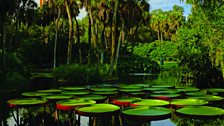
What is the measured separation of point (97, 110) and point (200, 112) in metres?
2.99

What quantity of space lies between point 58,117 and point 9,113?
10.2 feet

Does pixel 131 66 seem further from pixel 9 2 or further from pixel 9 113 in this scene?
pixel 9 113

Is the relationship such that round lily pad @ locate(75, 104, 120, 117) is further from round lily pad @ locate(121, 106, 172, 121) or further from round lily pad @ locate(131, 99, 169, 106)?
round lily pad @ locate(131, 99, 169, 106)

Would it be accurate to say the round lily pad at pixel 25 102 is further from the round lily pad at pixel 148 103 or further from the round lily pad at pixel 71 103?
the round lily pad at pixel 148 103

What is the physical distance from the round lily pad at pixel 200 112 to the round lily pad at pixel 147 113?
1.53ft

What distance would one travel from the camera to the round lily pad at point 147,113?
8.93 meters

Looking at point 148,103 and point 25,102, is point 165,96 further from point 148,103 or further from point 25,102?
point 25,102

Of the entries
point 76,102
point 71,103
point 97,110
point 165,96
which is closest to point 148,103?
point 165,96

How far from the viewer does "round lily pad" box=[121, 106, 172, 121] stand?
8.93m

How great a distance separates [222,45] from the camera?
1745 cm

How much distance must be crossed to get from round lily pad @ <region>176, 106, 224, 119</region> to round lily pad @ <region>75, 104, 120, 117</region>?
76.4 inches

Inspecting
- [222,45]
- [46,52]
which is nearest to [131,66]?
[46,52]

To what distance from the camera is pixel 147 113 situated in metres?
9.41


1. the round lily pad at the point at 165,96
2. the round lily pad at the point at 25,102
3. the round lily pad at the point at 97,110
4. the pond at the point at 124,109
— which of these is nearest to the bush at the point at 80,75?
the pond at the point at 124,109
